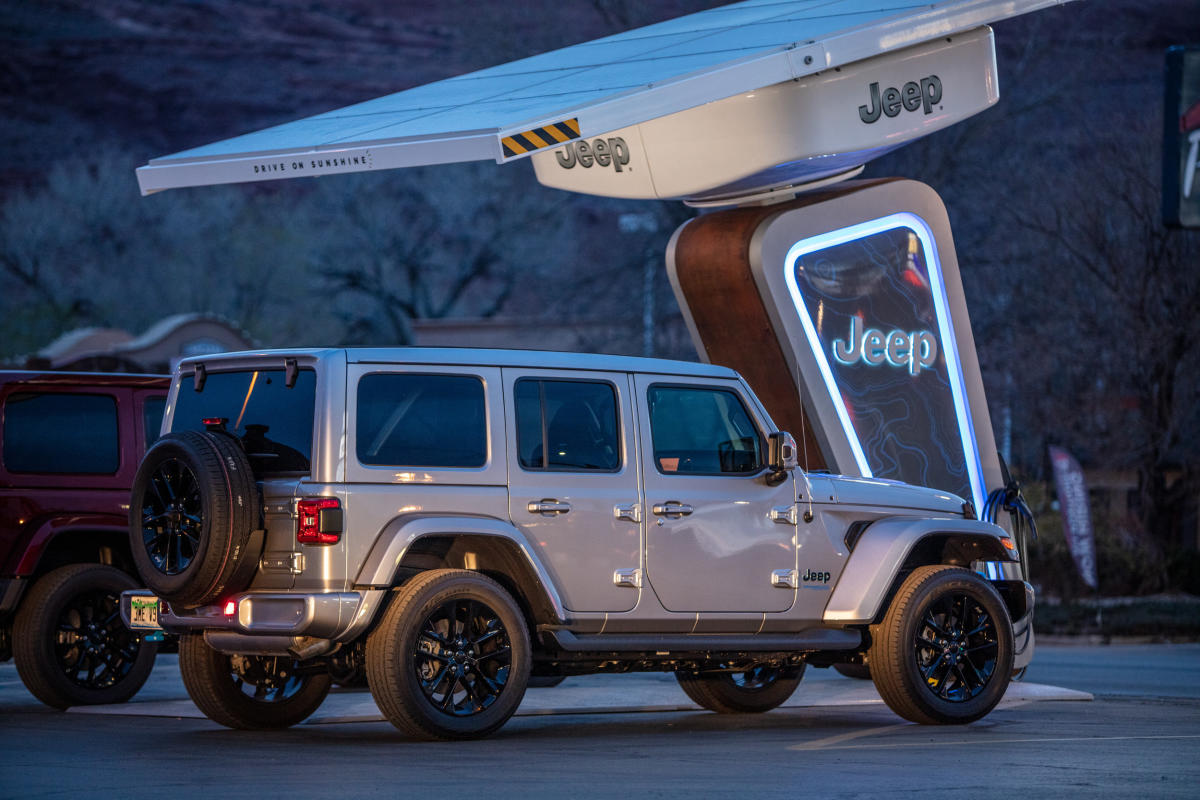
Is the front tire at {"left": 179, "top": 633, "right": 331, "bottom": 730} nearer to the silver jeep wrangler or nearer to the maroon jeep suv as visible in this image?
the silver jeep wrangler

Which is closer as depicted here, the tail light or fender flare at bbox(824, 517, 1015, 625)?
the tail light

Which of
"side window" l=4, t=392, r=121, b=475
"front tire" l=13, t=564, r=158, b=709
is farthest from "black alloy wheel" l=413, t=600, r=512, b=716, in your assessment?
"side window" l=4, t=392, r=121, b=475

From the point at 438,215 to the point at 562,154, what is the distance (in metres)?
54.2

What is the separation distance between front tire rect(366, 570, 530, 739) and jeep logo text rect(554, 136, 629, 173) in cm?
535

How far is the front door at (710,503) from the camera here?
406 inches

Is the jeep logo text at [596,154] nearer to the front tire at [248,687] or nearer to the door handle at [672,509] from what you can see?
the door handle at [672,509]

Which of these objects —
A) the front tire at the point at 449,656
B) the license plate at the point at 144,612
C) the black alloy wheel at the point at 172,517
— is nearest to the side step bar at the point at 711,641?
the front tire at the point at 449,656

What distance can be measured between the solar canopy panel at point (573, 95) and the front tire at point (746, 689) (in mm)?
3777

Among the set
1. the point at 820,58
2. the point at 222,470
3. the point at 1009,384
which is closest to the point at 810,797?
the point at 222,470

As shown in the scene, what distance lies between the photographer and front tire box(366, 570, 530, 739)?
9.29 meters

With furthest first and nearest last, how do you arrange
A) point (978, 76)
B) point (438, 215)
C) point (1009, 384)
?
point (438, 215) < point (1009, 384) < point (978, 76)

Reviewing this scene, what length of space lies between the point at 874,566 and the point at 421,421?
3.02m

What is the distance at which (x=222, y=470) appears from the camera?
927 cm

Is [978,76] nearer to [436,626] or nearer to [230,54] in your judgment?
[436,626]
